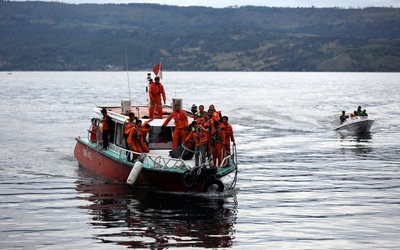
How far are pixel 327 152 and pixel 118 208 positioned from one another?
17.5 meters

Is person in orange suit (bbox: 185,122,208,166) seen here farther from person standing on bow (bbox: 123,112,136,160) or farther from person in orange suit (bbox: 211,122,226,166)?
person standing on bow (bbox: 123,112,136,160)

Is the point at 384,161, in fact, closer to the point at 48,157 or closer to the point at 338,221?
the point at 338,221

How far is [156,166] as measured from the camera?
81.1 ft

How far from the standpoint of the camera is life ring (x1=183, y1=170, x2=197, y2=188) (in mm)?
23969

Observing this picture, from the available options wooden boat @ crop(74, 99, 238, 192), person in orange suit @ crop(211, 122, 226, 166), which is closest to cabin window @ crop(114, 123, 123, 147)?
wooden boat @ crop(74, 99, 238, 192)

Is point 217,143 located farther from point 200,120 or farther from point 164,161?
point 164,161

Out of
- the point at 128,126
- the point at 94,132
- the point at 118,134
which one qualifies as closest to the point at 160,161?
the point at 128,126

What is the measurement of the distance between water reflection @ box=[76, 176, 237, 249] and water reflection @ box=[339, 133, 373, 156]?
1547 cm

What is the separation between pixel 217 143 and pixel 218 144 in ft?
0.19

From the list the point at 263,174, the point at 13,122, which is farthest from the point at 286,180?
the point at 13,122

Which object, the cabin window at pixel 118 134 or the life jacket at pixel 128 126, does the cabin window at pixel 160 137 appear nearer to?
the life jacket at pixel 128 126

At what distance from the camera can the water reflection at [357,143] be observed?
1545 inches

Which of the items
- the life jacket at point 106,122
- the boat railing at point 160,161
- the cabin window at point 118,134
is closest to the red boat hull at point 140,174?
the boat railing at point 160,161

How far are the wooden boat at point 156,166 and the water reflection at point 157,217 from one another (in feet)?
1.56
